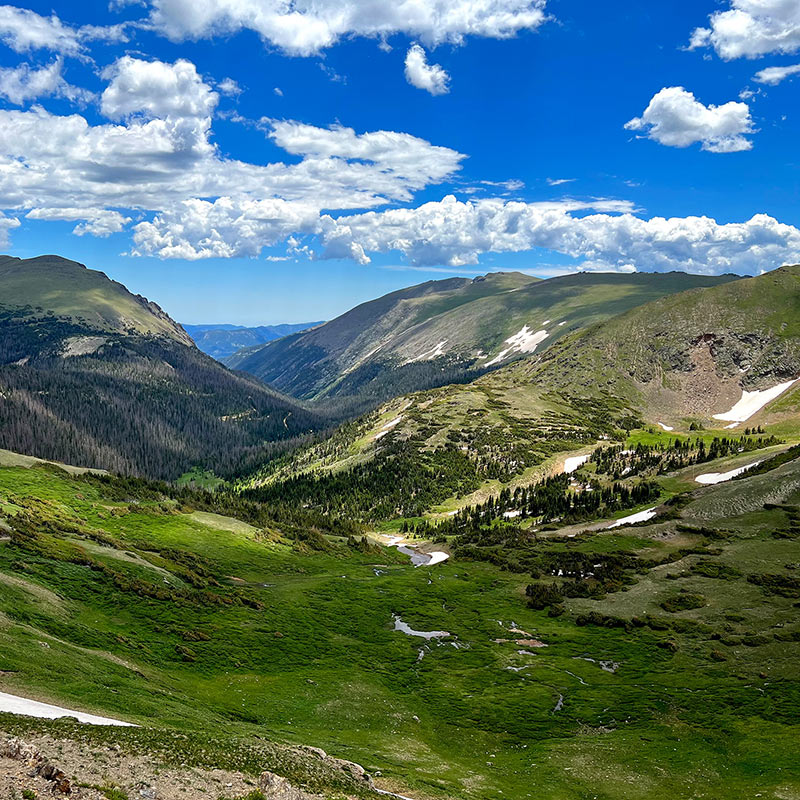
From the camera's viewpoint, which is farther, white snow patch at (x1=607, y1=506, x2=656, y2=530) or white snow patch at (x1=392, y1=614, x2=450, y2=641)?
white snow patch at (x1=607, y1=506, x2=656, y2=530)

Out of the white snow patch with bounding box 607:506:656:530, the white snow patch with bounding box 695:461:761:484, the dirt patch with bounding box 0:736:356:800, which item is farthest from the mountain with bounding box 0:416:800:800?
the white snow patch with bounding box 695:461:761:484

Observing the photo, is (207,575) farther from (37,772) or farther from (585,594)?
(37,772)

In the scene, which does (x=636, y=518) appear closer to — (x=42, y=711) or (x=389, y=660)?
(x=389, y=660)

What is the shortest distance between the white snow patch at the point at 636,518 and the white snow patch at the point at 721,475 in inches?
1279

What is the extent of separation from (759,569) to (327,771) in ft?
332

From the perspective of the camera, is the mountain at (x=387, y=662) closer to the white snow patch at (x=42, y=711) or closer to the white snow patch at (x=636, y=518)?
the white snow patch at (x=42, y=711)

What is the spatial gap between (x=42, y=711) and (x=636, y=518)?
168m

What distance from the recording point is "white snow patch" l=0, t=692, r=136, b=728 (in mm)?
29916

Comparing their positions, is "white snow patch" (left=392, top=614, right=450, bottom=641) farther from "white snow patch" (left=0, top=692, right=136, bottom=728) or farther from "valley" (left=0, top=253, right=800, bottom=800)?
"white snow patch" (left=0, top=692, right=136, bottom=728)

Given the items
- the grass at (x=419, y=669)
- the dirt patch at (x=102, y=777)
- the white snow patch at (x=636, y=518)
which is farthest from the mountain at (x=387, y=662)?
the white snow patch at (x=636, y=518)

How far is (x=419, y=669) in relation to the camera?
71188 mm

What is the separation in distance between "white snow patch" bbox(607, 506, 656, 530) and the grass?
5011cm

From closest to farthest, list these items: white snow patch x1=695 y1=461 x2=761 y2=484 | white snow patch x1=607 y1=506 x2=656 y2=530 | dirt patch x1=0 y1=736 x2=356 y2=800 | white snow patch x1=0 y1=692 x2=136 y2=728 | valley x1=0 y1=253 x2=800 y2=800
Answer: dirt patch x1=0 y1=736 x2=356 y2=800, white snow patch x1=0 y1=692 x2=136 y2=728, valley x1=0 y1=253 x2=800 y2=800, white snow patch x1=607 y1=506 x2=656 y2=530, white snow patch x1=695 y1=461 x2=761 y2=484

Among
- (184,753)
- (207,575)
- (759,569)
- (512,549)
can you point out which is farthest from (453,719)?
(512,549)
